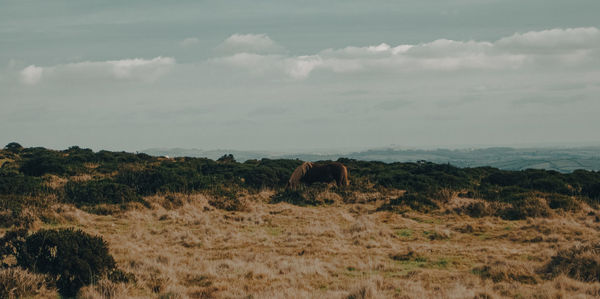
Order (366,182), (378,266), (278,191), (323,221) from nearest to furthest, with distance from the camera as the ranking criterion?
→ (378,266)
(323,221)
(278,191)
(366,182)

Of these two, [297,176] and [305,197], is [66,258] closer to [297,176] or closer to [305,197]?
[305,197]

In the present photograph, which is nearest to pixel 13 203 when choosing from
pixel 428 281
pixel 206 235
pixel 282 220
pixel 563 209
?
pixel 206 235

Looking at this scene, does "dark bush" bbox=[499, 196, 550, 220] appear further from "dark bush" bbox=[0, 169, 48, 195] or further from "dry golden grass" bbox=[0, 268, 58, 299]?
"dark bush" bbox=[0, 169, 48, 195]

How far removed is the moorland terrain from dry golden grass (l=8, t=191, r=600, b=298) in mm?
44

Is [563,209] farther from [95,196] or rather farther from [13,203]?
[13,203]

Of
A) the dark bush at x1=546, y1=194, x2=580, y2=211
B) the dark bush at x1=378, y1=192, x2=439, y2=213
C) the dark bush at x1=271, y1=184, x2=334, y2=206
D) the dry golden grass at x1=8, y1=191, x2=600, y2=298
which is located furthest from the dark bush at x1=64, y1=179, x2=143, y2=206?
the dark bush at x1=546, y1=194, x2=580, y2=211

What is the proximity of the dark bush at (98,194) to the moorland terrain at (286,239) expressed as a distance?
63mm

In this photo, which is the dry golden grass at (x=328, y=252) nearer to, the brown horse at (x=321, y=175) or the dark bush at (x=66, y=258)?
the dark bush at (x=66, y=258)

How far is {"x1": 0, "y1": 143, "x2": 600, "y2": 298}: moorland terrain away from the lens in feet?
24.8

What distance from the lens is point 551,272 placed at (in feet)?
28.2

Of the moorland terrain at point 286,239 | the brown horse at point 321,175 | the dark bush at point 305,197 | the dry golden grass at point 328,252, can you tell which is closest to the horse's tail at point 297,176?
the brown horse at point 321,175

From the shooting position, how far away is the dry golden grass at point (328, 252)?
7.58m

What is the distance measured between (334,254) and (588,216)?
11377 mm

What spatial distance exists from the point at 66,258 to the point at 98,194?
A: 10593mm
